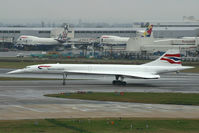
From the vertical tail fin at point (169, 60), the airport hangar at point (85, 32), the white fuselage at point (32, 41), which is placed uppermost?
the vertical tail fin at point (169, 60)

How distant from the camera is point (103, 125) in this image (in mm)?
29656

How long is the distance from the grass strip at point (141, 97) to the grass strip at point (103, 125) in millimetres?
9772

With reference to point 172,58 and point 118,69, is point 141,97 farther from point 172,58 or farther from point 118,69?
point 172,58

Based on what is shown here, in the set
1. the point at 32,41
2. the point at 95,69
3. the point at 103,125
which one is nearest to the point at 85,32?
the point at 32,41

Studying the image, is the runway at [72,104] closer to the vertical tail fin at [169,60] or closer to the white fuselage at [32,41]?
the vertical tail fin at [169,60]

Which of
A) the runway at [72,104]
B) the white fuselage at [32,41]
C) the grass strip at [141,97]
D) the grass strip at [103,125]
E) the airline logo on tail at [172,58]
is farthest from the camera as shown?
the white fuselage at [32,41]

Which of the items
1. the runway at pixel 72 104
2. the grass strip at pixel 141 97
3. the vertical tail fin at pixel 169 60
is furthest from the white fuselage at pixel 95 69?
the grass strip at pixel 141 97

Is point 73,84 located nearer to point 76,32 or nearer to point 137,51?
point 137,51

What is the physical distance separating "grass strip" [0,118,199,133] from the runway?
180 centimetres

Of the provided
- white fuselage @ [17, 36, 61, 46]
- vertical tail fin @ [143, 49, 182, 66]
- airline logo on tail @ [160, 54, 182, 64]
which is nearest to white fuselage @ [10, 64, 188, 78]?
vertical tail fin @ [143, 49, 182, 66]

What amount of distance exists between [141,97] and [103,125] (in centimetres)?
1528

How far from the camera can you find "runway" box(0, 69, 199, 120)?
33625 mm

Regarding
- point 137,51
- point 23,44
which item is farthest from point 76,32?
point 137,51

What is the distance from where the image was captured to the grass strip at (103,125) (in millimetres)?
28094
